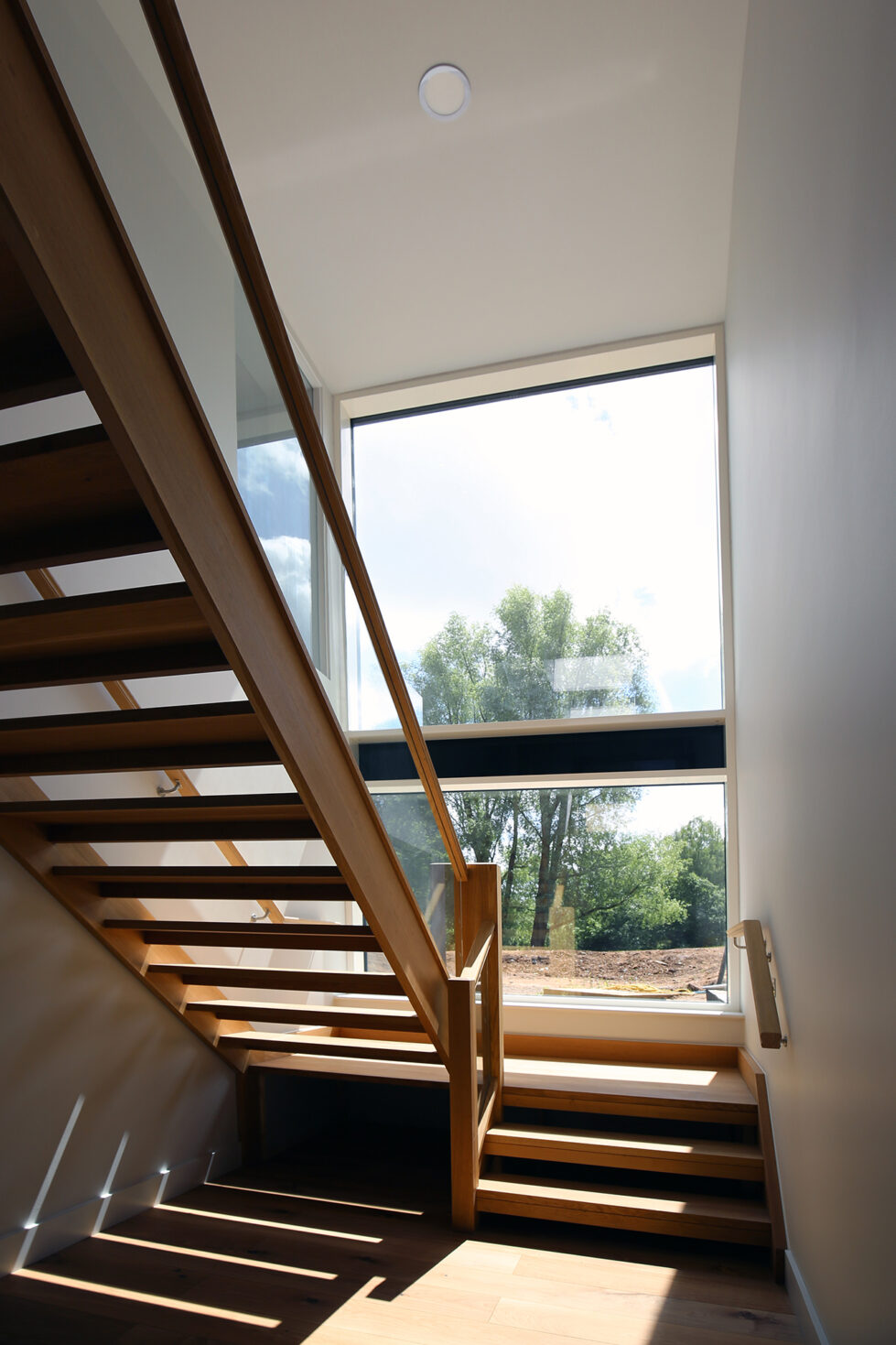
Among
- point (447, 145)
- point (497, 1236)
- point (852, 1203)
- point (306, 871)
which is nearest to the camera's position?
point (852, 1203)

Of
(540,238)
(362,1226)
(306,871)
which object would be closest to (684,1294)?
(362,1226)

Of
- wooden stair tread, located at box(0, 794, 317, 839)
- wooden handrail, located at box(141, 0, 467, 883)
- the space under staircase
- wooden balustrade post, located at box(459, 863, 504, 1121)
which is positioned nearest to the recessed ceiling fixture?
wooden handrail, located at box(141, 0, 467, 883)

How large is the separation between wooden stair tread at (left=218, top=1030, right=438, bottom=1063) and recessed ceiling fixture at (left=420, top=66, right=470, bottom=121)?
3910 millimetres

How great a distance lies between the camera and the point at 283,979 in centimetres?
325

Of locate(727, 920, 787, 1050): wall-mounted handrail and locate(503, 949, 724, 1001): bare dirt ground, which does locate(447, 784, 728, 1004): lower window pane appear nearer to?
locate(503, 949, 724, 1001): bare dirt ground

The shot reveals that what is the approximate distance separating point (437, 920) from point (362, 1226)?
1.18 metres

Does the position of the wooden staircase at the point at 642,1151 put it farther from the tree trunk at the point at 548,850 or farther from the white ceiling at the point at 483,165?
the white ceiling at the point at 483,165

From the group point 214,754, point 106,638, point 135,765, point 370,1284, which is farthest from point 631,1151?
point 106,638

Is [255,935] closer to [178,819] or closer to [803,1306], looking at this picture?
[178,819]

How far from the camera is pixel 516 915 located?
4.92 meters

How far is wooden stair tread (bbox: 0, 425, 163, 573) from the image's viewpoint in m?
1.62

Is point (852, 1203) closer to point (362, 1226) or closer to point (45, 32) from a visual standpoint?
point (362, 1226)

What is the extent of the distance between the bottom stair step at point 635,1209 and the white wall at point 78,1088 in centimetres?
130

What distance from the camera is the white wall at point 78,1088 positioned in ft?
9.25
